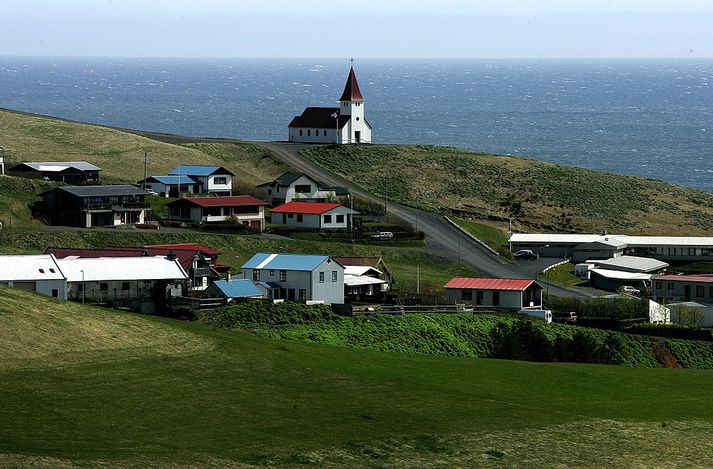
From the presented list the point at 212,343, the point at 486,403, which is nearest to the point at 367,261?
the point at 212,343

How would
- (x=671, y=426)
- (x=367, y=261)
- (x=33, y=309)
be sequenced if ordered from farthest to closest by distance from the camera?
(x=367, y=261)
(x=33, y=309)
(x=671, y=426)

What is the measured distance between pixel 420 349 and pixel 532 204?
170ft

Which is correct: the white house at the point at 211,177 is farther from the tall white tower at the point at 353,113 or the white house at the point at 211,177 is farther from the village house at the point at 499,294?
the village house at the point at 499,294

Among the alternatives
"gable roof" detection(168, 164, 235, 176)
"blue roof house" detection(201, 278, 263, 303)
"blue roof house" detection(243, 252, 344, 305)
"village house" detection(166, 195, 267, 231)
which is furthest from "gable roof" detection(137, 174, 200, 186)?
"blue roof house" detection(201, 278, 263, 303)

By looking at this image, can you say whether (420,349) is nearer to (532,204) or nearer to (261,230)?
(261,230)

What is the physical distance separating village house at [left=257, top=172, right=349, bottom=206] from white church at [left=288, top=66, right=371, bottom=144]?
22687 millimetres

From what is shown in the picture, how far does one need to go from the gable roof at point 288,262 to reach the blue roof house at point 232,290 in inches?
92.2

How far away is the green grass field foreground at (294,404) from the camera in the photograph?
33.5 metres

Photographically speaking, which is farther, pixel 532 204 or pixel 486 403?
pixel 532 204

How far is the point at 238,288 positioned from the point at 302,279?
3421 mm

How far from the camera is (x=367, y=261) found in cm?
7294

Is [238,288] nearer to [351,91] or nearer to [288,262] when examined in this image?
[288,262]

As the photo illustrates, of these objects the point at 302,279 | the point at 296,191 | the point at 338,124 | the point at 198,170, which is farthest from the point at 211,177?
the point at 302,279

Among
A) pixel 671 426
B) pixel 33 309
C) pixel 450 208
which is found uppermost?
pixel 450 208
